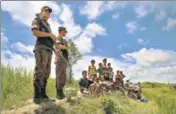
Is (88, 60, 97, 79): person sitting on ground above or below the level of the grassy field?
above

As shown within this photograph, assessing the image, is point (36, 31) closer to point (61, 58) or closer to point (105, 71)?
point (61, 58)

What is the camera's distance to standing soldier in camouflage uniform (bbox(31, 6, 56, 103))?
8.56 m

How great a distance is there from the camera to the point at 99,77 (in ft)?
47.0

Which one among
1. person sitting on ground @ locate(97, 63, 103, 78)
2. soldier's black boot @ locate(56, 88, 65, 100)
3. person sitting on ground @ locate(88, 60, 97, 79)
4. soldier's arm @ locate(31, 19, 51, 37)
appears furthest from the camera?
person sitting on ground @ locate(97, 63, 103, 78)

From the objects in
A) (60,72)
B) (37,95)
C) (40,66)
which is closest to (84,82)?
(60,72)

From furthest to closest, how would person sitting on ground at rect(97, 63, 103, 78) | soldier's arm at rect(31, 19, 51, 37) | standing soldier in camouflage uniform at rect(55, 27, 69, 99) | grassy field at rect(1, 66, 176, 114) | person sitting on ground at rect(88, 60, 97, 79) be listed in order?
person sitting on ground at rect(97, 63, 103, 78)
person sitting on ground at rect(88, 60, 97, 79)
standing soldier in camouflage uniform at rect(55, 27, 69, 99)
grassy field at rect(1, 66, 176, 114)
soldier's arm at rect(31, 19, 51, 37)

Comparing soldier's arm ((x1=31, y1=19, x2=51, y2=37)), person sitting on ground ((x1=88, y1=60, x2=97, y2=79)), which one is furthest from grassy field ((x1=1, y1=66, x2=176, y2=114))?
soldier's arm ((x1=31, y1=19, x2=51, y2=37))

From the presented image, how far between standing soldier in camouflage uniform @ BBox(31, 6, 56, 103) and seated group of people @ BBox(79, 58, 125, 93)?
12.8 ft

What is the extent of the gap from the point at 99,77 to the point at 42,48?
19.5 ft

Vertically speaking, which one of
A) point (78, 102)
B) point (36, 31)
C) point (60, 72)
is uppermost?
point (36, 31)

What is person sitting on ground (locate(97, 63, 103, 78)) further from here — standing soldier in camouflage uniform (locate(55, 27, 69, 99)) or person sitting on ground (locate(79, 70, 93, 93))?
standing soldier in camouflage uniform (locate(55, 27, 69, 99))

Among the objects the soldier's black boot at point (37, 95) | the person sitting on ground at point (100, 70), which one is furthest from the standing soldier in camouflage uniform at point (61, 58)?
the person sitting on ground at point (100, 70)

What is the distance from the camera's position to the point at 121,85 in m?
16.2

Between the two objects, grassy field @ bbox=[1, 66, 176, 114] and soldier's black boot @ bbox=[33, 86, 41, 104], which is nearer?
soldier's black boot @ bbox=[33, 86, 41, 104]
